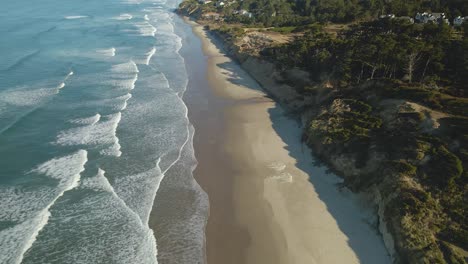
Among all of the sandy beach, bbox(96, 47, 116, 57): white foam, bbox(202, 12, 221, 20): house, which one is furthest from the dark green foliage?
bbox(202, 12, 221, 20): house

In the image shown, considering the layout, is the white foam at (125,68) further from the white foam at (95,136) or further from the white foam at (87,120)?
the white foam at (95,136)

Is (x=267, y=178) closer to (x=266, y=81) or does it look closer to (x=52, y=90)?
(x=266, y=81)

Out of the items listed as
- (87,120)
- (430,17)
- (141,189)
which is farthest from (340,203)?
(430,17)

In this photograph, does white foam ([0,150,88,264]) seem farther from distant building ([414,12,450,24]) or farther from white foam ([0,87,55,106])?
distant building ([414,12,450,24])

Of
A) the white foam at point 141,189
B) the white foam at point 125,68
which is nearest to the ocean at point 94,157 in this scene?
the white foam at point 141,189

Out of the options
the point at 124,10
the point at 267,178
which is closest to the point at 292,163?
the point at 267,178

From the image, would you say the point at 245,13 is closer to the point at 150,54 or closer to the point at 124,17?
the point at 124,17
